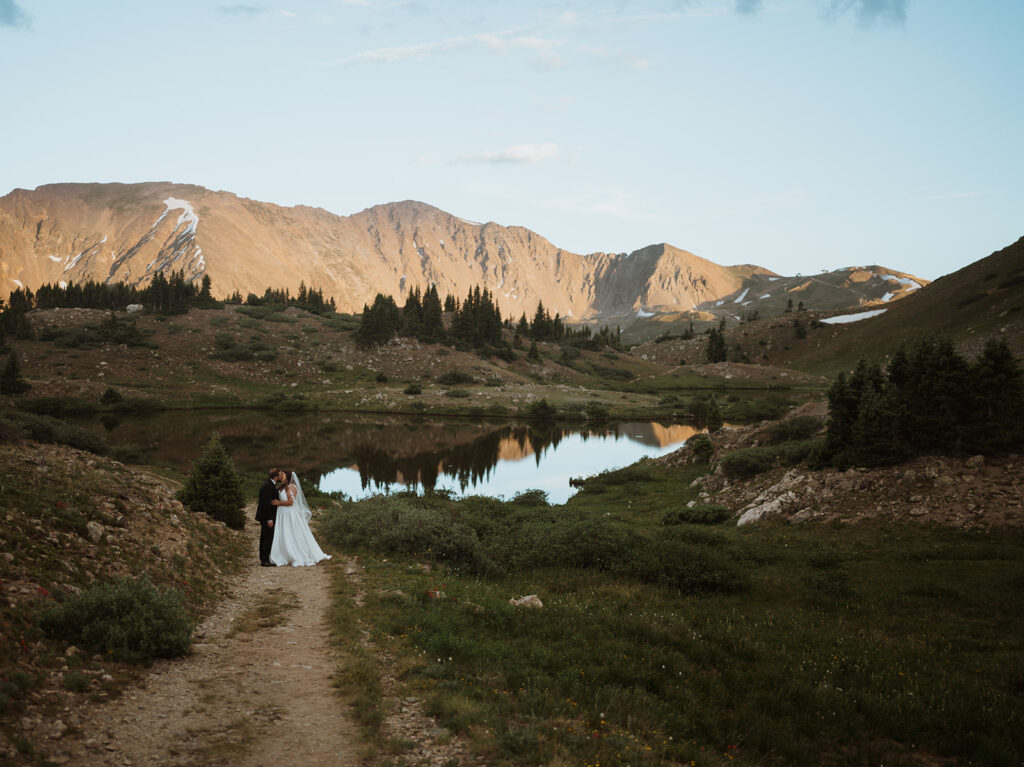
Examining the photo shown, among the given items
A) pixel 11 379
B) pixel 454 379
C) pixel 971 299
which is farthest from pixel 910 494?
A: pixel 971 299

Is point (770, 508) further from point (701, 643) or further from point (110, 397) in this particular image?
point (110, 397)

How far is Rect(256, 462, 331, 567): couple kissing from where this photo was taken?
17125 millimetres

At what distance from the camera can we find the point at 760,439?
3459cm

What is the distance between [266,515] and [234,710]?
10.2m

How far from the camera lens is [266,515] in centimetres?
1719

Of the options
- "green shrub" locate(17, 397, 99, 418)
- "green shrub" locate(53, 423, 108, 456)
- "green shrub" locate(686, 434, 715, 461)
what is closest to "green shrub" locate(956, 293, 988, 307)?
"green shrub" locate(686, 434, 715, 461)

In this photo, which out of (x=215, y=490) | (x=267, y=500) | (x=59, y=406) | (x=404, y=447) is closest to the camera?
→ (x=267, y=500)

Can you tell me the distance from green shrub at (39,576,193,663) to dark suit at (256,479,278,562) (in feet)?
24.9

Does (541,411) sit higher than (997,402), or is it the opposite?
(997,402)

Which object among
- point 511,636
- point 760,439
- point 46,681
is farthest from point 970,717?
point 760,439

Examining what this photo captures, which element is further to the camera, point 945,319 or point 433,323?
point 433,323

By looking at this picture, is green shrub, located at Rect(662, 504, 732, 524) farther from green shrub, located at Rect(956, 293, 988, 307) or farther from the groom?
green shrub, located at Rect(956, 293, 988, 307)

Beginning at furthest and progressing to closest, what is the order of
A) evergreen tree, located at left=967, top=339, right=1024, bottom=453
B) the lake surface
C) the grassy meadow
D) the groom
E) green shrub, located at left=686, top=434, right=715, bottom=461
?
the lake surface → green shrub, located at left=686, top=434, right=715, bottom=461 → evergreen tree, located at left=967, top=339, right=1024, bottom=453 → the groom → the grassy meadow

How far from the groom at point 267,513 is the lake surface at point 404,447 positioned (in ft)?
59.7
